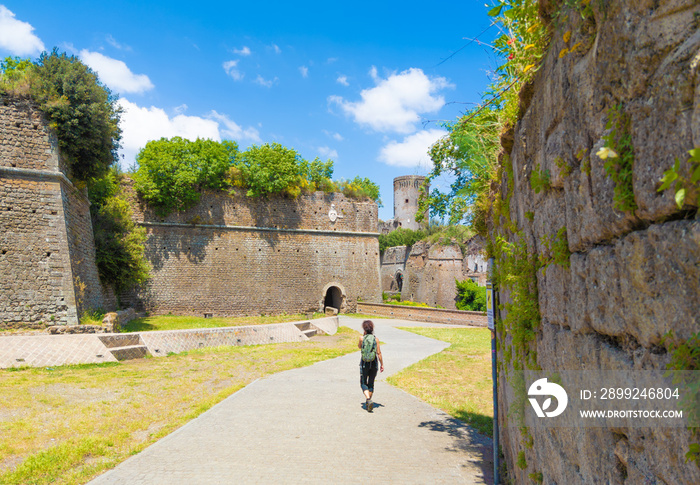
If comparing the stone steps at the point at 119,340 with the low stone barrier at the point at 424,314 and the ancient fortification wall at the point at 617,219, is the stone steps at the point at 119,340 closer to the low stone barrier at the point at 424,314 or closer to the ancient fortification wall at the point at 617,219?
the ancient fortification wall at the point at 617,219

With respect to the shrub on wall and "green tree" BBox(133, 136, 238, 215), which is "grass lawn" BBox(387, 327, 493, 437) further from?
"green tree" BBox(133, 136, 238, 215)

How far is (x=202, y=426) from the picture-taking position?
227 inches

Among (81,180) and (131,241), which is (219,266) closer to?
(131,241)

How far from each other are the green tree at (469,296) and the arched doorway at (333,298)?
8.09 m

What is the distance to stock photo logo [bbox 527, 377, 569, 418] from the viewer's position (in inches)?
92.6

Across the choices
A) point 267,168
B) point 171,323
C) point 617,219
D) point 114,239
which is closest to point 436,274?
point 267,168

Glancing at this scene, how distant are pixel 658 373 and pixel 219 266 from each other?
1019 inches

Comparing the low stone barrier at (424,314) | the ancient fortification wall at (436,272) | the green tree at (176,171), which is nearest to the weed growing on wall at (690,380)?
the low stone barrier at (424,314)

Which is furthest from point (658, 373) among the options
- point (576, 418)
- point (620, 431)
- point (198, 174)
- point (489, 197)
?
point (198, 174)

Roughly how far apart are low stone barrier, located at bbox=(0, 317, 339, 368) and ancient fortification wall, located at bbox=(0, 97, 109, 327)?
2.38 m

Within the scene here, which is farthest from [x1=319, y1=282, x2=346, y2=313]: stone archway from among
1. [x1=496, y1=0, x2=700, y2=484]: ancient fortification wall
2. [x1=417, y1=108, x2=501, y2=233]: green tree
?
[x1=496, y1=0, x2=700, y2=484]: ancient fortification wall

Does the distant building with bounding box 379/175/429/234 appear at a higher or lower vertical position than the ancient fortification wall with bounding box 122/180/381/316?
higher

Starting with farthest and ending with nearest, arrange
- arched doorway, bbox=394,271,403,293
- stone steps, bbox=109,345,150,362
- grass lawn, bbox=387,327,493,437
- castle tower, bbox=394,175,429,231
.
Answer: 1. castle tower, bbox=394,175,429,231
2. arched doorway, bbox=394,271,403,293
3. stone steps, bbox=109,345,150,362
4. grass lawn, bbox=387,327,493,437

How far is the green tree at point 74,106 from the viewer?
540 inches
